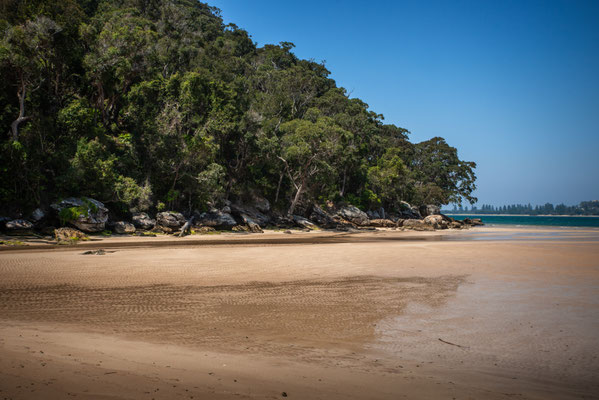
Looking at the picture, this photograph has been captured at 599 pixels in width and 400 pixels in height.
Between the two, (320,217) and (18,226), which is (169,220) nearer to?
(18,226)

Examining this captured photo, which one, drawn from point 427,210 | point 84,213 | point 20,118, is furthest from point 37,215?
point 427,210

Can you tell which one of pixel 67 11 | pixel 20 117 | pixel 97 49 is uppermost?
pixel 67 11

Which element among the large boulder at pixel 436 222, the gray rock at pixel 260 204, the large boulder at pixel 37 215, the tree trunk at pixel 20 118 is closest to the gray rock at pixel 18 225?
the large boulder at pixel 37 215

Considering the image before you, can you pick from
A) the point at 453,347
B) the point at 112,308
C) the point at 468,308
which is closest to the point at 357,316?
the point at 453,347

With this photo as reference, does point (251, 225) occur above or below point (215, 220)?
below

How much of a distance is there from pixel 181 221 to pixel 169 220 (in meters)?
1.04

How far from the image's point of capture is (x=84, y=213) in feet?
71.9

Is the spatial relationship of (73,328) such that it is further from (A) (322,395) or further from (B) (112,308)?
(A) (322,395)

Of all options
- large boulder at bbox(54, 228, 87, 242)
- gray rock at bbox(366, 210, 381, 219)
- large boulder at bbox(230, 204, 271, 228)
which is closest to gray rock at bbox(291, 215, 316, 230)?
large boulder at bbox(230, 204, 271, 228)

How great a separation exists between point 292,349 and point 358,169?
48.3 metres

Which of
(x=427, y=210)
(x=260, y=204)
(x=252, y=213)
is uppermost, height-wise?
(x=260, y=204)

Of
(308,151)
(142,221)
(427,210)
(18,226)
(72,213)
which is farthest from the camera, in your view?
(427,210)

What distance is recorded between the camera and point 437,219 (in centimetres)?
→ 5084

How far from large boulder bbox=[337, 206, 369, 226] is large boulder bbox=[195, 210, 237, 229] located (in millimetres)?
19420
